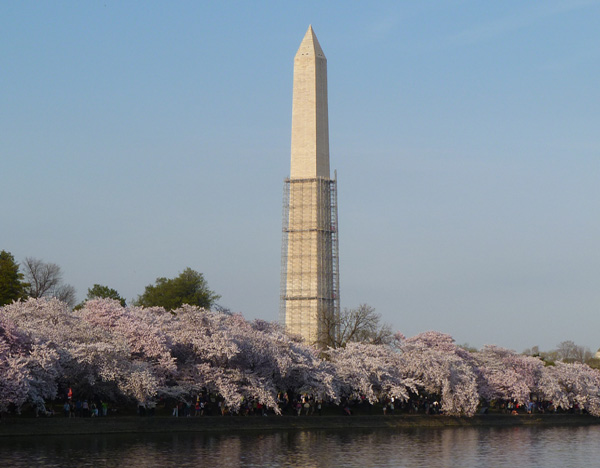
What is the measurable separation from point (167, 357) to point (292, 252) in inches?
1890

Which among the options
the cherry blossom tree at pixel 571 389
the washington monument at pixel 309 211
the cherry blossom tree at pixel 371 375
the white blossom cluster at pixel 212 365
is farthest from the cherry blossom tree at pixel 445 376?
the washington monument at pixel 309 211

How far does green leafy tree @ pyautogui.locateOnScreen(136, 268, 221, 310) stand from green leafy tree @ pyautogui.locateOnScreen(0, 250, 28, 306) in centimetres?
2435

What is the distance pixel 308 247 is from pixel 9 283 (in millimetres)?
32170

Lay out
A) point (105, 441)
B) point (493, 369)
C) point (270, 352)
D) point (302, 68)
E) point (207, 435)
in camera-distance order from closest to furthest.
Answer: point (105, 441), point (207, 435), point (270, 352), point (493, 369), point (302, 68)

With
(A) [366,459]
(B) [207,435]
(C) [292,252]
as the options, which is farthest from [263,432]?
(C) [292,252]

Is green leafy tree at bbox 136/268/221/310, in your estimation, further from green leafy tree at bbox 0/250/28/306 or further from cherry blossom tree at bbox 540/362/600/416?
cherry blossom tree at bbox 540/362/600/416

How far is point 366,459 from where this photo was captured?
1563 inches

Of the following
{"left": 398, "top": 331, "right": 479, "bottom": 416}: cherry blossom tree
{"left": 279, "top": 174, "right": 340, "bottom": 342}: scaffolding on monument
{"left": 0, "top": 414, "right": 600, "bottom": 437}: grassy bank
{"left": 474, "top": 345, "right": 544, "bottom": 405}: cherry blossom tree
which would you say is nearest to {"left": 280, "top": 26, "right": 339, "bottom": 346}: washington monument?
{"left": 279, "top": 174, "right": 340, "bottom": 342}: scaffolding on monument

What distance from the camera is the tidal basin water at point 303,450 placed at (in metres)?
37.1

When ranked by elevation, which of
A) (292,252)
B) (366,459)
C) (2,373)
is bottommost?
(366,459)

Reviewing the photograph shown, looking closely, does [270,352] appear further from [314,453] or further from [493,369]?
[493,369]

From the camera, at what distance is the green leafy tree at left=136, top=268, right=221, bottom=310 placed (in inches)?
4067

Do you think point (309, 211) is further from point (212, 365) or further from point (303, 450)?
point (303, 450)

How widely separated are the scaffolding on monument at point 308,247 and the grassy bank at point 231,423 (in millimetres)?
32409
